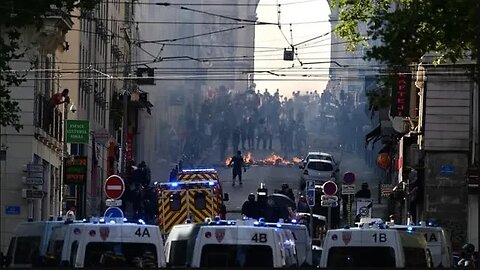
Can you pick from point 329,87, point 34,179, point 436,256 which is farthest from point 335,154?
point 436,256

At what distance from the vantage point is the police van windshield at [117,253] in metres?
23.0

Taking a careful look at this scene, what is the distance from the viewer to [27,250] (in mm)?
24844

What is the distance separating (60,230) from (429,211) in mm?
27080

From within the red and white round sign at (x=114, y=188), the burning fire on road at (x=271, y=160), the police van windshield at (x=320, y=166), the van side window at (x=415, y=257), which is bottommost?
the burning fire on road at (x=271, y=160)

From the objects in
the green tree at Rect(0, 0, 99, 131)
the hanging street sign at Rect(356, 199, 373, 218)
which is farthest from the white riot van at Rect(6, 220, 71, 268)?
the hanging street sign at Rect(356, 199, 373, 218)

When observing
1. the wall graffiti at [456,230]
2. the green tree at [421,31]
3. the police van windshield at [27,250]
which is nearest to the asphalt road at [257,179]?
the wall graffiti at [456,230]

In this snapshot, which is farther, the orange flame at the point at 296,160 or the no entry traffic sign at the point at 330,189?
the orange flame at the point at 296,160

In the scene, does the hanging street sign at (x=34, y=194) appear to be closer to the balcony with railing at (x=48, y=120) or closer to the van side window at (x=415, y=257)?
the balcony with railing at (x=48, y=120)

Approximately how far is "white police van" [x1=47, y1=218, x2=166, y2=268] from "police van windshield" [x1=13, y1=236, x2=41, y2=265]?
1.24 metres

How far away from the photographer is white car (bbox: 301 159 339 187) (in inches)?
3009

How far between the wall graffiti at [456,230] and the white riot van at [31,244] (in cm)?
2423

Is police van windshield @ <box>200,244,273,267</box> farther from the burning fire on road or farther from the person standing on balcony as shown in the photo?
the burning fire on road

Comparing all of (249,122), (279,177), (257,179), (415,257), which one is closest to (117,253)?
(415,257)

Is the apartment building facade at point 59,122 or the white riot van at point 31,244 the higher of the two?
the apartment building facade at point 59,122
